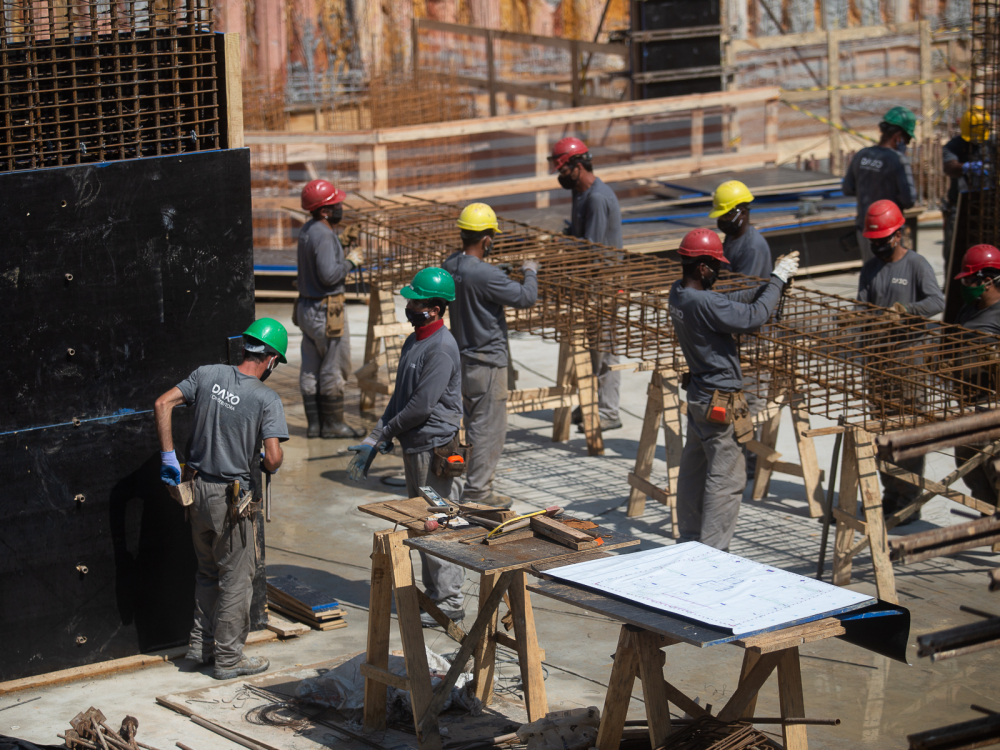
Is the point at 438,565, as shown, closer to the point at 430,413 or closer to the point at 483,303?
the point at 430,413

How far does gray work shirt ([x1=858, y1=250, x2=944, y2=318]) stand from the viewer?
8484 millimetres

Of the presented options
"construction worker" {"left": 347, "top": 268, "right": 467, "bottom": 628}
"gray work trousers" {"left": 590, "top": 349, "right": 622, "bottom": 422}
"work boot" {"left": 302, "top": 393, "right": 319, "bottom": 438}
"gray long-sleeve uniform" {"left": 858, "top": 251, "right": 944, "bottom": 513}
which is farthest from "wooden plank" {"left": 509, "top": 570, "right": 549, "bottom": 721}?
"work boot" {"left": 302, "top": 393, "right": 319, "bottom": 438}

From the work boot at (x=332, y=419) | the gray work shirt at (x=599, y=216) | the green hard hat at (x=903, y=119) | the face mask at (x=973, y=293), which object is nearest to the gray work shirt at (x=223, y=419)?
the work boot at (x=332, y=419)

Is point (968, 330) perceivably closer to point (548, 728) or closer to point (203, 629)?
point (548, 728)

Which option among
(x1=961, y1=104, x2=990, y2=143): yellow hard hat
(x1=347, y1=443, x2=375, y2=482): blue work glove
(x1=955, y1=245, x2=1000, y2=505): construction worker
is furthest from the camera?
(x1=961, y1=104, x2=990, y2=143): yellow hard hat

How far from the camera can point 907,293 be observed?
852 cm

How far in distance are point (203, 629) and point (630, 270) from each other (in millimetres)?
4679

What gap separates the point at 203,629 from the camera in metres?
6.63

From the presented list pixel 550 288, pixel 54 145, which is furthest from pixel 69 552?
pixel 550 288

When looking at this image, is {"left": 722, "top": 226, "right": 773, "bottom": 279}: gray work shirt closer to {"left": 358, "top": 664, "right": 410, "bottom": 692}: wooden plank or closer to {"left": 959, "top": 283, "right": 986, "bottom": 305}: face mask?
{"left": 959, "top": 283, "right": 986, "bottom": 305}: face mask

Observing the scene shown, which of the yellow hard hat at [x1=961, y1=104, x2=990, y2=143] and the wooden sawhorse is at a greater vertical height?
the yellow hard hat at [x1=961, y1=104, x2=990, y2=143]

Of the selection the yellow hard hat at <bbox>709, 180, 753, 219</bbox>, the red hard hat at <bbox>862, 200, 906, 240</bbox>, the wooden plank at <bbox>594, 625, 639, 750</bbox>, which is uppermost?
the yellow hard hat at <bbox>709, 180, 753, 219</bbox>

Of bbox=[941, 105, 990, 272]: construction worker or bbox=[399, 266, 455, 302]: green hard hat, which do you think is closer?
bbox=[399, 266, 455, 302]: green hard hat

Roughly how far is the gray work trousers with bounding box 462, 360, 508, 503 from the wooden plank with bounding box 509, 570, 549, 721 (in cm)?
284
